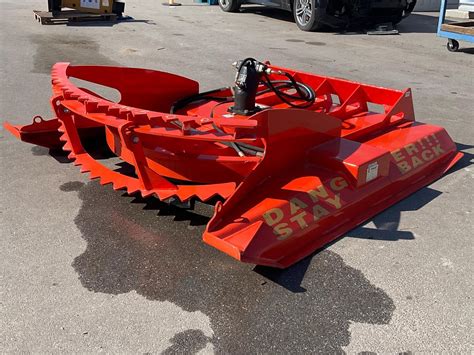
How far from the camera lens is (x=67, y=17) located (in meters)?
12.9

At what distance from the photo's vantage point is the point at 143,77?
4.58 meters

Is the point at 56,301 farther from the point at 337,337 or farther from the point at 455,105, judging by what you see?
the point at 455,105

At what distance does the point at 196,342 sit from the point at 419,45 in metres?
10.9

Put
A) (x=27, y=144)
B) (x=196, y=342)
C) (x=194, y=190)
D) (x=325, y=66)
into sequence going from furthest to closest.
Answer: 1. (x=325, y=66)
2. (x=27, y=144)
3. (x=194, y=190)
4. (x=196, y=342)

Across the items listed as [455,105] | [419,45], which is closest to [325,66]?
[455,105]

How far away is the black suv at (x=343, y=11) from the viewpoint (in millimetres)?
12242

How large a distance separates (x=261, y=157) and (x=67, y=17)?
37.2 feet

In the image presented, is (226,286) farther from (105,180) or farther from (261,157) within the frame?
(105,180)

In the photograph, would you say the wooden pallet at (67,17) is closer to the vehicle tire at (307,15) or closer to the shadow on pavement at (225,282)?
the vehicle tire at (307,15)

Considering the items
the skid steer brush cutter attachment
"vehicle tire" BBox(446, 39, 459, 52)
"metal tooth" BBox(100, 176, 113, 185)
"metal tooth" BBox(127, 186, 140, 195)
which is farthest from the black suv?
"metal tooth" BBox(127, 186, 140, 195)

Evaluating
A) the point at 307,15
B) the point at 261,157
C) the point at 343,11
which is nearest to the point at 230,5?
the point at 307,15

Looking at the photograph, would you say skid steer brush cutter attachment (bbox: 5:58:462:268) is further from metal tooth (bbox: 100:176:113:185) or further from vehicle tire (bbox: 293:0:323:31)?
vehicle tire (bbox: 293:0:323:31)

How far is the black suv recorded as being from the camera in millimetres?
12242

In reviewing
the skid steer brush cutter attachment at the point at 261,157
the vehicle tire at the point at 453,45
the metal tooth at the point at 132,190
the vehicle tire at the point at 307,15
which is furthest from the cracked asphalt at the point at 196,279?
the vehicle tire at the point at 307,15
